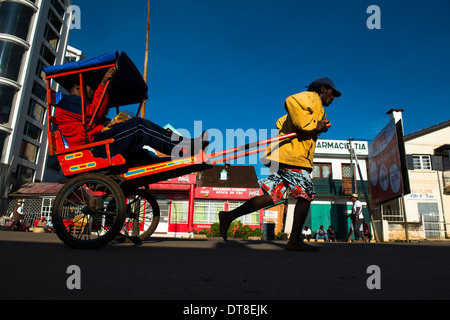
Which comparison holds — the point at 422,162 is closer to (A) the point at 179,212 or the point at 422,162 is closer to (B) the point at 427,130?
(B) the point at 427,130

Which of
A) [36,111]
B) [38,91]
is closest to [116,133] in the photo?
[36,111]

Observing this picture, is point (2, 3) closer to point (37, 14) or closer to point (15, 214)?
point (37, 14)

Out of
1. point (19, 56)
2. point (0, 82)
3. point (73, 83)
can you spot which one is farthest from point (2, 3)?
point (73, 83)

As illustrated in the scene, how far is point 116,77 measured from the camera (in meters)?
4.49

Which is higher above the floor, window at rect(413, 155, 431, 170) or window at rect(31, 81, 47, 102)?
window at rect(31, 81, 47, 102)

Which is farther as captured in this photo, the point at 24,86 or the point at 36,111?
the point at 36,111

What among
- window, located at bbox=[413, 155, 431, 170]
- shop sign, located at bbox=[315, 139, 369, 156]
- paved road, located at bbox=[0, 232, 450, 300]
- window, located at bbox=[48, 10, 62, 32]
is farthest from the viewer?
window, located at bbox=[48, 10, 62, 32]

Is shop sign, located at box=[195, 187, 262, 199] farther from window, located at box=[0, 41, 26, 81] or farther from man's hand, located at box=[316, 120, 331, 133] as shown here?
man's hand, located at box=[316, 120, 331, 133]

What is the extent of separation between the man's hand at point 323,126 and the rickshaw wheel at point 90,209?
230 cm

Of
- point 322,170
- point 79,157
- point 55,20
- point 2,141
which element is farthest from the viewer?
point 55,20

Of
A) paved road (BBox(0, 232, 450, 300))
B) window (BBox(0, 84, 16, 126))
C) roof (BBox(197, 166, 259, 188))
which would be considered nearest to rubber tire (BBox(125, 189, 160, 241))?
paved road (BBox(0, 232, 450, 300))

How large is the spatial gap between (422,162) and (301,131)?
2316 centimetres

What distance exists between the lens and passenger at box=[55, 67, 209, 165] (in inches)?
138

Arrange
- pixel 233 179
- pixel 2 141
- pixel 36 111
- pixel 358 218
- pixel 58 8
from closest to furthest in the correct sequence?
1. pixel 358 218
2. pixel 2 141
3. pixel 36 111
4. pixel 233 179
5. pixel 58 8
